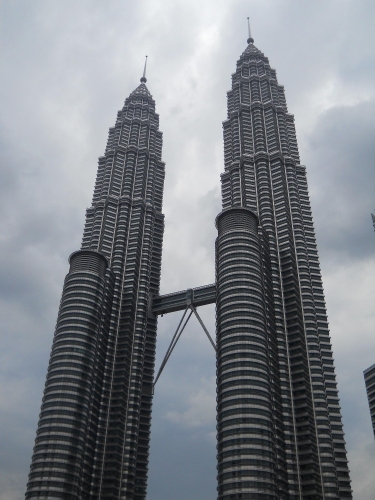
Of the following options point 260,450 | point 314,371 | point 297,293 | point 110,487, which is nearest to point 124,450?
point 110,487

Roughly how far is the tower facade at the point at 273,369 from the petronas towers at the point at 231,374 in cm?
34

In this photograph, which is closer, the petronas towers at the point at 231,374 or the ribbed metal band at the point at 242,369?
the ribbed metal band at the point at 242,369

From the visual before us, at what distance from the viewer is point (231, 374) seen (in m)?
136

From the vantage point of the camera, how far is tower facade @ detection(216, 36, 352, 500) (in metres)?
124

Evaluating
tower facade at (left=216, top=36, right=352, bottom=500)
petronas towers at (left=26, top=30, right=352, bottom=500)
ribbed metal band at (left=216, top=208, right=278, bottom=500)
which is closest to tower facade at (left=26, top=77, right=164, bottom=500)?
petronas towers at (left=26, top=30, right=352, bottom=500)

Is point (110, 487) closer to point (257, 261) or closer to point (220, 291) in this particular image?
point (220, 291)

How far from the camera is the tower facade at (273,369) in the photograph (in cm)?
12406

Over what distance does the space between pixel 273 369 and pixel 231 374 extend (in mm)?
17359

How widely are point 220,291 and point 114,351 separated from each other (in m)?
46.5

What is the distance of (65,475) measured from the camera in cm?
A: 13312

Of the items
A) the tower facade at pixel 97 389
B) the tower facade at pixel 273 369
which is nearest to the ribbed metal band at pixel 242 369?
the tower facade at pixel 273 369

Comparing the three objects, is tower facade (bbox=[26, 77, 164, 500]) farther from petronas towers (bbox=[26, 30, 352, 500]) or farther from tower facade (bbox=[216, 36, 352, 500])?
tower facade (bbox=[216, 36, 352, 500])

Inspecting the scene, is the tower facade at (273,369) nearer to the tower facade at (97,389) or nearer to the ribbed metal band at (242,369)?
the ribbed metal band at (242,369)

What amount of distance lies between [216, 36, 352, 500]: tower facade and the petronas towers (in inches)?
13.5
